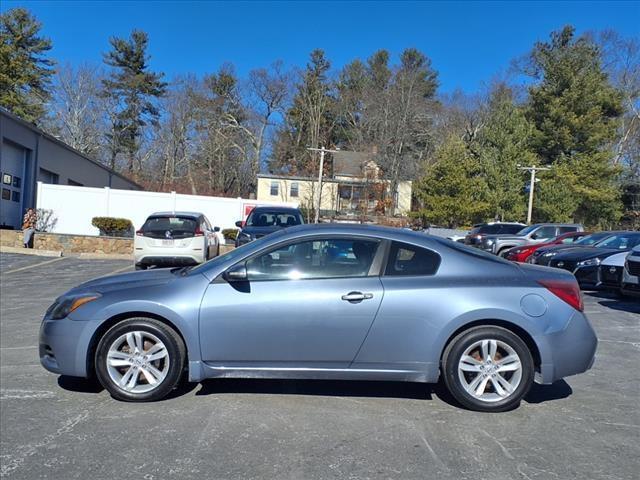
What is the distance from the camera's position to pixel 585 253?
11.9m

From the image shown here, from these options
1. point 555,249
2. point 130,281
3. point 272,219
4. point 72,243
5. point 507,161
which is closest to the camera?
point 130,281

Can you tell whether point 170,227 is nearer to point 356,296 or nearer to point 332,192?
point 356,296

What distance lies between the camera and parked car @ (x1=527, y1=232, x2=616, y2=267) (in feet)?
43.3

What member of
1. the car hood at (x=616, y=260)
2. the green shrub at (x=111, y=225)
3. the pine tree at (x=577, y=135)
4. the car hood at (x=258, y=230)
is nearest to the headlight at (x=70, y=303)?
the car hood at (x=258, y=230)

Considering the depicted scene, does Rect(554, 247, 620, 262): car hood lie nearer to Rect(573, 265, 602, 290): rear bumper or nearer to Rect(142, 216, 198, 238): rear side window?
Rect(573, 265, 602, 290): rear bumper

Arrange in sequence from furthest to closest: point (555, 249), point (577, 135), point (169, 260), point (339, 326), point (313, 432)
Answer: point (577, 135)
point (555, 249)
point (169, 260)
point (339, 326)
point (313, 432)

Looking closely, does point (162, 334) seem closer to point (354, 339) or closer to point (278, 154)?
point (354, 339)

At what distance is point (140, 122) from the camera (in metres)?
56.1

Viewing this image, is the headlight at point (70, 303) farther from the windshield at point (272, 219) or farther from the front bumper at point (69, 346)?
the windshield at point (272, 219)

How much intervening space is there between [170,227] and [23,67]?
35024mm

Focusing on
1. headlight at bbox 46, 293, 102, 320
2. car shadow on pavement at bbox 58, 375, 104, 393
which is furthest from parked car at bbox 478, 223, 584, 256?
headlight at bbox 46, 293, 102, 320

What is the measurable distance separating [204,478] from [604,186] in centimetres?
4316

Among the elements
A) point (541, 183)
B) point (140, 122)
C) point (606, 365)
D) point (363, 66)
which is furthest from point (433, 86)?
point (606, 365)

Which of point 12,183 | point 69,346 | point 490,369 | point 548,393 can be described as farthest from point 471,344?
point 12,183
